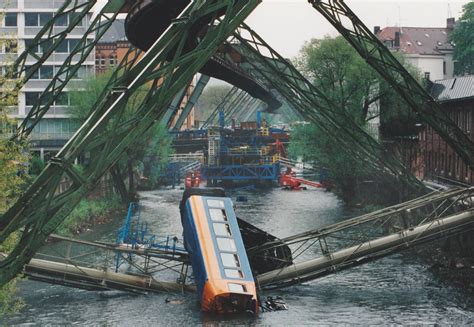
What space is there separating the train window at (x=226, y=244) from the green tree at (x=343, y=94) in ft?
116

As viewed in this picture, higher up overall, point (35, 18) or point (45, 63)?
point (35, 18)

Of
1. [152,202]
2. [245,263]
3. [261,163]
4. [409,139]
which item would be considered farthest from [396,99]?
[245,263]

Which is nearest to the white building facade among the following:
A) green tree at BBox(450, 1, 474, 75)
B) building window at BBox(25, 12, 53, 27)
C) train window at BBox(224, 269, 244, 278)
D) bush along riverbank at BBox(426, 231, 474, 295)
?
green tree at BBox(450, 1, 474, 75)

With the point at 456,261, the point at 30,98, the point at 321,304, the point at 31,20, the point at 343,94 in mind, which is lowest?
the point at 321,304

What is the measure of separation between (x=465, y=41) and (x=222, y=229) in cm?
6753

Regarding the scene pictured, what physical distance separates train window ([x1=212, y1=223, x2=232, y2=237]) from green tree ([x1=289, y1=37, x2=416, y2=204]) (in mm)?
34824

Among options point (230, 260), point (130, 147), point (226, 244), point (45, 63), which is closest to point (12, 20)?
point (45, 63)

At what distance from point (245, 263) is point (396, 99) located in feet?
137

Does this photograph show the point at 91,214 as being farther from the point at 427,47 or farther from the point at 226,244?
the point at 427,47

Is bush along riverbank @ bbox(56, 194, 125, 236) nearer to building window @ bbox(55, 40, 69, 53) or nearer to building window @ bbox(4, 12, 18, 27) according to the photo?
building window @ bbox(55, 40, 69, 53)

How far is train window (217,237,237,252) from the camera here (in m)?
27.9

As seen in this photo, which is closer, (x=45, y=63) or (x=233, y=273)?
(x=233, y=273)

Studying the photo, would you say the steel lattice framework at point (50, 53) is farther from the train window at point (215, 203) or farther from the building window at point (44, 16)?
the building window at point (44, 16)

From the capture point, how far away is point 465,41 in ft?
293
